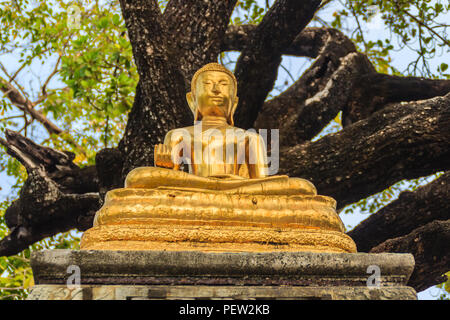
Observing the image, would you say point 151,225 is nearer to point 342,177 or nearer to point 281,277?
point 281,277

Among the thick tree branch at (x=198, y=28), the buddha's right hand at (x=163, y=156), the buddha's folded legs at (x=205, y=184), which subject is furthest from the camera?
the thick tree branch at (x=198, y=28)

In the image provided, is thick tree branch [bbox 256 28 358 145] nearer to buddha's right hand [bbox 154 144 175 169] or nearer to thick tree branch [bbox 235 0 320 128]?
thick tree branch [bbox 235 0 320 128]

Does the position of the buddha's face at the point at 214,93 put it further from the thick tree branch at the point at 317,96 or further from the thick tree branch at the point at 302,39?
the thick tree branch at the point at 302,39

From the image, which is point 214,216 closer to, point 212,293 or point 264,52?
point 212,293

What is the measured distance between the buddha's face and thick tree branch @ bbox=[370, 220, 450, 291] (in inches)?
75.8

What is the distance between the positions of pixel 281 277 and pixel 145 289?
2.13 ft

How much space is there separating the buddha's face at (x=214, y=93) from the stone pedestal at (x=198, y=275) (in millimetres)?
2212

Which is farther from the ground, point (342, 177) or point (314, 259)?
point (342, 177)

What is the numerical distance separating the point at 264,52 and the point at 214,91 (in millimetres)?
1709

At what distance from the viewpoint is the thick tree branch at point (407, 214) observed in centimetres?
542

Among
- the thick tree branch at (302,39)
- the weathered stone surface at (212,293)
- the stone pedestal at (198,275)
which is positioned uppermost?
the thick tree branch at (302,39)

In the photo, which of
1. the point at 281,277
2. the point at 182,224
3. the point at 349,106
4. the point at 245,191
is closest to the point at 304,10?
the point at 349,106

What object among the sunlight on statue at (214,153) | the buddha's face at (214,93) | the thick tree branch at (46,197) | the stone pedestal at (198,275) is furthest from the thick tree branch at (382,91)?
the stone pedestal at (198,275)
